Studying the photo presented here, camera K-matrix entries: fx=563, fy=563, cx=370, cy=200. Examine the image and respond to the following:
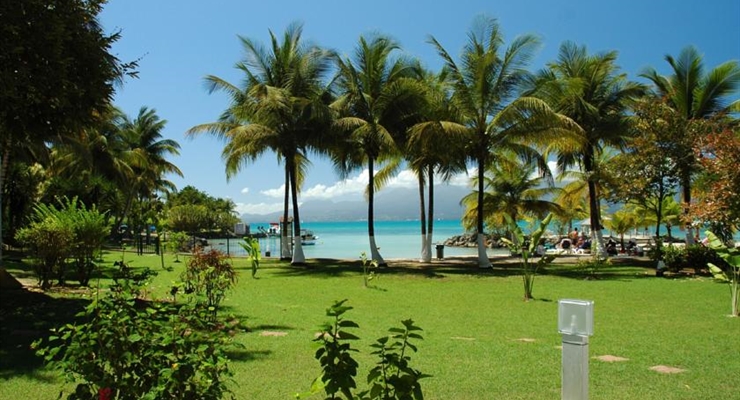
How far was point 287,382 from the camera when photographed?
17.5 feet

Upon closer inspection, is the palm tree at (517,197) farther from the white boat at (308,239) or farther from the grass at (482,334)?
Answer: the white boat at (308,239)

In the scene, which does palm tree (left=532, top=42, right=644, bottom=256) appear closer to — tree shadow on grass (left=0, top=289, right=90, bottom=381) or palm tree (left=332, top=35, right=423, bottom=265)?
palm tree (left=332, top=35, right=423, bottom=265)

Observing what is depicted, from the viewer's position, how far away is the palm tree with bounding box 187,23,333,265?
69.0ft

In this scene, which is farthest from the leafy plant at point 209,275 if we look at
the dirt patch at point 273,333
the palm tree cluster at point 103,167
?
the palm tree cluster at point 103,167

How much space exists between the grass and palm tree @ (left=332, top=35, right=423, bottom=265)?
24.0 feet

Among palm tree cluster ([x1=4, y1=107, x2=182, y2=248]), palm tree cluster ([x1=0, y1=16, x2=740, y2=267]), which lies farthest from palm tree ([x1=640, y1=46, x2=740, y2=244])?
palm tree cluster ([x1=4, y1=107, x2=182, y2=248])

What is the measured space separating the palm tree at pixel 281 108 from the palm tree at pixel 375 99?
0.96m

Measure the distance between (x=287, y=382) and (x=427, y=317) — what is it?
473cm

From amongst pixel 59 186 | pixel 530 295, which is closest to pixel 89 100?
pixel 530 295

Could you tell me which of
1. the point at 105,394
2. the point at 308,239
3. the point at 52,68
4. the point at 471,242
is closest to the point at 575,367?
the point at 105,394

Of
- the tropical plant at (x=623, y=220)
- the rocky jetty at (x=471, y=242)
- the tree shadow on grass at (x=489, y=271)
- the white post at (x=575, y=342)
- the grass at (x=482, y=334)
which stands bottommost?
the grass at (x=482, y=334)

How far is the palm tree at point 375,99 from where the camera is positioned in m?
21.2

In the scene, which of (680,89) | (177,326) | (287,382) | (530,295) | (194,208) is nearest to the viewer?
(177,326)

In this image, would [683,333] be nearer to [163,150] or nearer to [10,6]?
[10,6]
